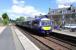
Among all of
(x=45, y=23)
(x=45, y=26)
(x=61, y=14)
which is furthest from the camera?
(x=61, y=14)

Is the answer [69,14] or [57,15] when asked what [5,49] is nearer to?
[69,14]

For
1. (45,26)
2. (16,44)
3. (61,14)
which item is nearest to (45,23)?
(45,26)

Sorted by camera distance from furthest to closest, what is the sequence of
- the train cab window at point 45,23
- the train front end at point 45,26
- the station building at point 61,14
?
the station building at point 61,14 → the train cab window at point 45,23 → the train front end at point 45,26

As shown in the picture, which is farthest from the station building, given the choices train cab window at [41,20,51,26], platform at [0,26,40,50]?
platform at [0,26,40,50]

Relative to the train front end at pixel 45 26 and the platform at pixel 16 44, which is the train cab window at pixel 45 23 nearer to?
the train front end at pixel 45 26

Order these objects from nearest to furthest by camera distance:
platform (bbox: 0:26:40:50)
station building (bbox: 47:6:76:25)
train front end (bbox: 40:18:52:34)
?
platform (bbox: 0:26:40:50) < train front end (bbox: 40:18:52:34) < station building (bbox: 47:6:76:25)

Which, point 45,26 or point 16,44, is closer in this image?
point 16,44

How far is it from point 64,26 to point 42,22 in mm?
19734

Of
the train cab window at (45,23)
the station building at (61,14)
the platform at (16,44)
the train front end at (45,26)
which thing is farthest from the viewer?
the station building at (61,14)

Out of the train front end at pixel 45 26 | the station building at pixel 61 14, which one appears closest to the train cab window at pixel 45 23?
the train front end at pixel 45 26

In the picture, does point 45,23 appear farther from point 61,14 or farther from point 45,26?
point 61,14

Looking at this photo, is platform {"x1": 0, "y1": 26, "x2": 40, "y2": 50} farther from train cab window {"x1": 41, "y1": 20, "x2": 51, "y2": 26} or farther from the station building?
the station building

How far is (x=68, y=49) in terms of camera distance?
63.7 ft

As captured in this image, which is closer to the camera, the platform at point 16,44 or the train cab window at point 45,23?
the platform at point 16,44
